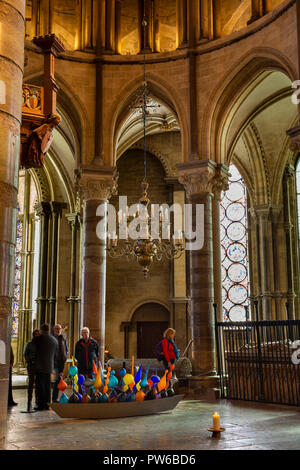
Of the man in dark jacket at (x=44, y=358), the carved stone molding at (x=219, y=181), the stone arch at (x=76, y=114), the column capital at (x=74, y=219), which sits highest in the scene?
the stone arch at (x=76, y=114)

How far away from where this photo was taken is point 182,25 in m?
13.5

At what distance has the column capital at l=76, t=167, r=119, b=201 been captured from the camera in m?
13.0

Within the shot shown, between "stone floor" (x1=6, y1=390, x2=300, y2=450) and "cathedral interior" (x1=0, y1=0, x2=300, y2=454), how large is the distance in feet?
1.15

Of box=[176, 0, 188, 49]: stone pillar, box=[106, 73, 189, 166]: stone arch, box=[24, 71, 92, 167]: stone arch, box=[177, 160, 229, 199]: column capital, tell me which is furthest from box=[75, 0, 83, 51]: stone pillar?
box=[177, 160, 229, 199]: column capital

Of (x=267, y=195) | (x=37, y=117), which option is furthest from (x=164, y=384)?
(x=267, y=195)

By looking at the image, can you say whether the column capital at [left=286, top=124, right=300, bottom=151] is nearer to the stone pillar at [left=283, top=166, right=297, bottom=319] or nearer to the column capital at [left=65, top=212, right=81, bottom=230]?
the stone pillar at [left=283, top=166, right=297, bottom=319]

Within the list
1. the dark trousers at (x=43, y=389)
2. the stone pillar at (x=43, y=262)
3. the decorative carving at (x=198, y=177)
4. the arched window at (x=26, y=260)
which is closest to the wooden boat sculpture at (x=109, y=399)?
the dark trousers at (x=43, y=389)

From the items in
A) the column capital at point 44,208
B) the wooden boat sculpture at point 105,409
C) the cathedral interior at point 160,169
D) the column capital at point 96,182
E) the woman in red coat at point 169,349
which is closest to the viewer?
the wooden boat sculpture at point 105,409

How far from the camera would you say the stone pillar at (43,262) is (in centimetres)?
1847

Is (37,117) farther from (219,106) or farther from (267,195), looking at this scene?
(267,195)

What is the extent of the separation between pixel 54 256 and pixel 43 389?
34.6ft

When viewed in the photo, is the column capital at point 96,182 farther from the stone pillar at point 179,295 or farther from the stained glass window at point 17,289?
the stained glass window at point 17,289
